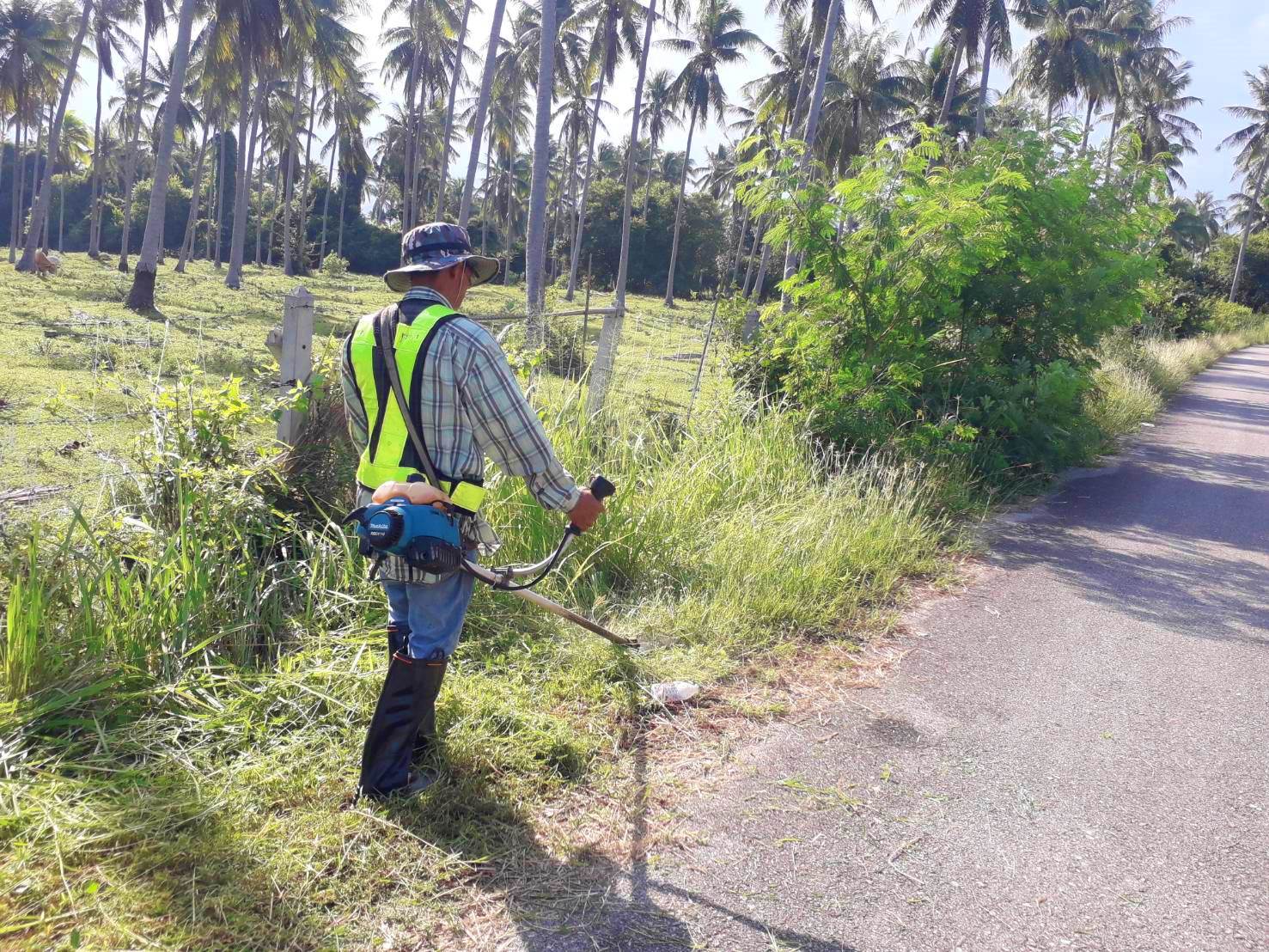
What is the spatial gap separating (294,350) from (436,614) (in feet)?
7.43

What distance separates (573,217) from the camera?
52719 millimetres

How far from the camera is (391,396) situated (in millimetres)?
2875

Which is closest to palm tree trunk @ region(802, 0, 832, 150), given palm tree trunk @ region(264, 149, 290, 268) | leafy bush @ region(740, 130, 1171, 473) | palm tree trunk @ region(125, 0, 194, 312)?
leafy bush @ region(740, 130, 1171, 473)

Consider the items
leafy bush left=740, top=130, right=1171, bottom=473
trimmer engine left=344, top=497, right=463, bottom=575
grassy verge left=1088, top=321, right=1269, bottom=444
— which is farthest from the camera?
grassy verge left=1088, top=321, right=1269, bottom=444

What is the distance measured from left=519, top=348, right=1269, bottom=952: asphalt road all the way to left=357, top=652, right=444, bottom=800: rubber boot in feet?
2.30

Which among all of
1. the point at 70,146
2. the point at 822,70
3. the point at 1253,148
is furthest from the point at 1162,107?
the point at 70,146

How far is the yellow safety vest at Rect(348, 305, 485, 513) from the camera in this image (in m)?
2.83

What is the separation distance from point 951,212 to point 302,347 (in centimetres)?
537

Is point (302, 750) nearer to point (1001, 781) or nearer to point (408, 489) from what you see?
point (408, 489)

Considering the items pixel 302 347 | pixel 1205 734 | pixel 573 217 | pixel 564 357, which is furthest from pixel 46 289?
pixel 573 217

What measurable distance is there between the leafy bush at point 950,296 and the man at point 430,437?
500cm

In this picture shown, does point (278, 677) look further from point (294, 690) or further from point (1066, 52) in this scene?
point (1066, 52)

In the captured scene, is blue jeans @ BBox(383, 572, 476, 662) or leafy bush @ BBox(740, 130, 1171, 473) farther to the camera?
leafy bush @ BBox(740, 130, 1171, 473)

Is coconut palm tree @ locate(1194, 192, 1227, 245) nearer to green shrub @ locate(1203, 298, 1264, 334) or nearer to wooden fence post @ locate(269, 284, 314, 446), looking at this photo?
green shrub @ locate(1203, 298, 1264, 334)
